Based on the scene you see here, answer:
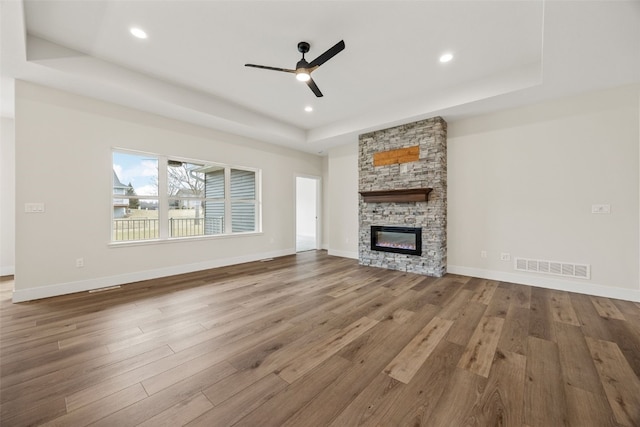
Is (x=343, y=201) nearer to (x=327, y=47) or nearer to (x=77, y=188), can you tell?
(x=327, y=47)

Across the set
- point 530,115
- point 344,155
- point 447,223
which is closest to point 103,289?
point 344,155

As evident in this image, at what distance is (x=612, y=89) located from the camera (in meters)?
3.36

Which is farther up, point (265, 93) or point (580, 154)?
point (265, 93)

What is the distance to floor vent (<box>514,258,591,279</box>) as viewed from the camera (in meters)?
3.50

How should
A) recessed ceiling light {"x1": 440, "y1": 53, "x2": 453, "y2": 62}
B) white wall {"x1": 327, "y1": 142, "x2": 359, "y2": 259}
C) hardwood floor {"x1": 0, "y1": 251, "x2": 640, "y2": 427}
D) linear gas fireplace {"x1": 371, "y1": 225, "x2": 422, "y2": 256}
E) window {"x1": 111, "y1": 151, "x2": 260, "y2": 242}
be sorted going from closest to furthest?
hardwood floor {"x1": 0, "y1": 251, "x2": 640, "y2": 427} → recessed ceiling light {"x1": 440, "y1": 53, "x2": 453, "y2": 62} → window {"x1": 111, "y1": 151, "x2": 260, "y2": 242} → linear gas fireplace {"x1": 371, "y1": 225, "x2": 422, "y2": 256} → white wall {"x1": 327, "y1": 142, "x2": 359, "y2": 259}

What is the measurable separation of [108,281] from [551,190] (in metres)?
6.93

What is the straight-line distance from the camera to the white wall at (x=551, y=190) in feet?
10.7

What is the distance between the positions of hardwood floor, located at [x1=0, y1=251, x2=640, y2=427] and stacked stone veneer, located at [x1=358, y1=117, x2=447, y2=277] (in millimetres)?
1161

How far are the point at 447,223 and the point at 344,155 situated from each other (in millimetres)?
2909

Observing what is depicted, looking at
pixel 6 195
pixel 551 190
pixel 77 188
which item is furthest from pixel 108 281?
pixel 551 190

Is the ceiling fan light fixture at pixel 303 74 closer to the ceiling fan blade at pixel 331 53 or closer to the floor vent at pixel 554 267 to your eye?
the ceiling fan blade at pixel 331 53

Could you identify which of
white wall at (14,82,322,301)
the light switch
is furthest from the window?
the light switch

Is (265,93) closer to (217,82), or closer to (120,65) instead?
(217,82)

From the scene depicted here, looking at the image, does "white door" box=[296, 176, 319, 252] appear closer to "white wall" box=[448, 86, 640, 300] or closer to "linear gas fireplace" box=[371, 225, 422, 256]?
"linear gas fireplace" box=[371, 225, 422, 256]
